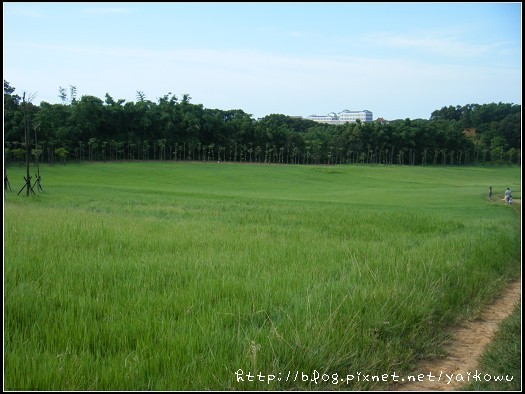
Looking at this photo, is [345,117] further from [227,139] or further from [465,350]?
[465,350]

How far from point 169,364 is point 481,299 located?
502 cm

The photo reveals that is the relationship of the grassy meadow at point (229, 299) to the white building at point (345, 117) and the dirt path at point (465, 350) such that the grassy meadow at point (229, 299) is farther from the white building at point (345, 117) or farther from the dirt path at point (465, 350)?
the white building at point (345, 117)

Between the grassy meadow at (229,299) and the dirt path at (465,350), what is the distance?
5.9 inches

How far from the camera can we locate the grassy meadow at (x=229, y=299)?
4234mm

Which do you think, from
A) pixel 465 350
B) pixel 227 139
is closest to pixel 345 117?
pixel 227 139

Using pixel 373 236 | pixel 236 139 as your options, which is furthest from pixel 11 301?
pixel 236 139

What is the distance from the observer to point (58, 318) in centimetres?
499

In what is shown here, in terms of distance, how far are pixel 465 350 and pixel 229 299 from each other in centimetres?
264

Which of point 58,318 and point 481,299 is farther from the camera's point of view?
point 481,299

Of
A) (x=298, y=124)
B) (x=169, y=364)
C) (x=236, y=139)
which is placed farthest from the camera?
(x=298, y=124)

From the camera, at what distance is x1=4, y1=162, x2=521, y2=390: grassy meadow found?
423cm

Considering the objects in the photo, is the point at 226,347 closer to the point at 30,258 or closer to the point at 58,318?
the point at 58,318

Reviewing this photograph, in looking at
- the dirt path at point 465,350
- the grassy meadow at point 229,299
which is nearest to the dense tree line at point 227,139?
the grassy meadow at point 229,299

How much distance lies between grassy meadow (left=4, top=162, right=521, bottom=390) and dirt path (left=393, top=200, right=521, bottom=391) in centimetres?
15
